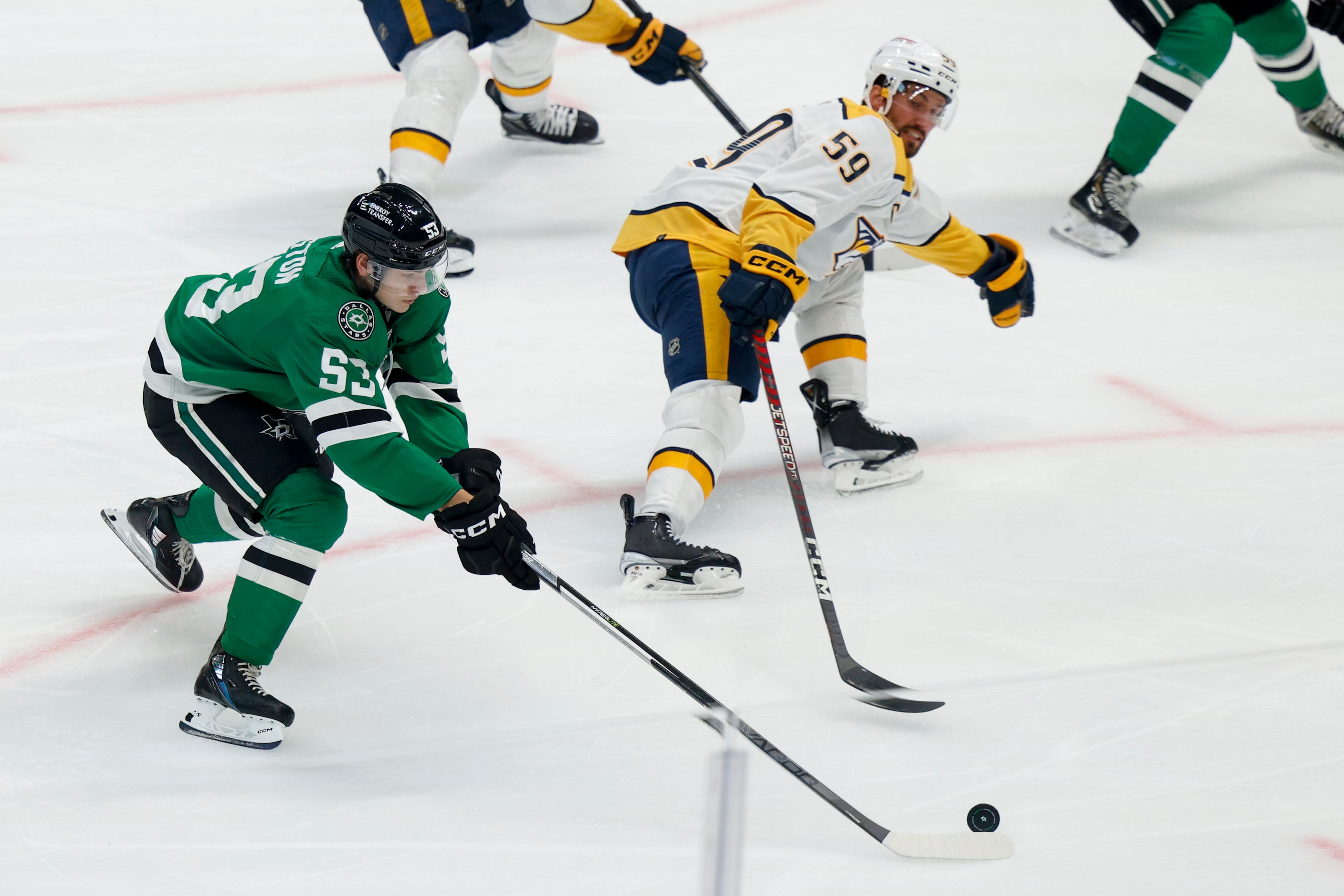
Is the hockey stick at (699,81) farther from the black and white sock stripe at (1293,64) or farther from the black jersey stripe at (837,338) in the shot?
the black and white sock stripe at (1293,64)

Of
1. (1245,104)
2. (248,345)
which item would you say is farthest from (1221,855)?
(1245,104)

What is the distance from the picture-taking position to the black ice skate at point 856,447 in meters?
3.16

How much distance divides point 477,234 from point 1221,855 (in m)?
3.18

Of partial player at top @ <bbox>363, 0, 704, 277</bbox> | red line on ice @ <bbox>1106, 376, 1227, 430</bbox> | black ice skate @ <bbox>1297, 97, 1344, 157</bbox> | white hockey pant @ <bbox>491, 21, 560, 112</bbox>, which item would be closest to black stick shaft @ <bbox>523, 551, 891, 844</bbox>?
red line on ice @ <bbox>1106, 376, 1227, 430</bbox>

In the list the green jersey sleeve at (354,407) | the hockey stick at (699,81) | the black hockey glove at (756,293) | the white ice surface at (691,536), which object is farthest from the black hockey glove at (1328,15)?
the green jersey sleeve at (354,407)

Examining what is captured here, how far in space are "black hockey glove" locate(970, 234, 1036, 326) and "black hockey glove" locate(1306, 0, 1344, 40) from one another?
2076mm

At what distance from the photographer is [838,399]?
3.17m

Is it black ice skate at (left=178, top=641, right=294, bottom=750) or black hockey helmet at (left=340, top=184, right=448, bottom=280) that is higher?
black hockey helmet at (left=340, top=184, right=448, bottom=280)

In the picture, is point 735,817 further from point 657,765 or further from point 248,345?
point 248,345

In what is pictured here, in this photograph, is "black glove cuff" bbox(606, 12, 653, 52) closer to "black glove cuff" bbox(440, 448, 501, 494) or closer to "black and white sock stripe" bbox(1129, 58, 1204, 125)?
"black and white sock stripe" bbox(1129, 58, 1204, 125)

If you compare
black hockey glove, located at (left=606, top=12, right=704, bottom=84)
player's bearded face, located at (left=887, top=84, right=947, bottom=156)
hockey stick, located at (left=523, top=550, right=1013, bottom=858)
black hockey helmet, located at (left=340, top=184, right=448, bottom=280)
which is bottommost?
hockey stick, located at (left=523, top=550, right=1013, bottom=858)

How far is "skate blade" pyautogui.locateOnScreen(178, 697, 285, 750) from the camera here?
2137mm

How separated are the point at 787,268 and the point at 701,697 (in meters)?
1.00

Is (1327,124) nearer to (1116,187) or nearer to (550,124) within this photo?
(1116,187)
